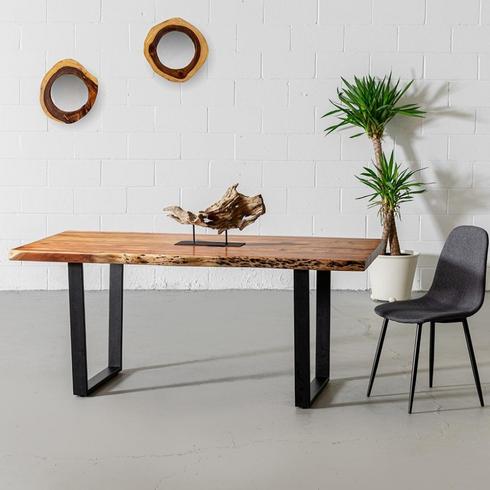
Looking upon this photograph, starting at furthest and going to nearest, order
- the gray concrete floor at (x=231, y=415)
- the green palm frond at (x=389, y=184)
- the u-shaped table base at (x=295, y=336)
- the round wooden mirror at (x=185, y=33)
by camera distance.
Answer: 1. the round wooden mirror at (x=185, y=33)
2. the green palm frond at (x=389, y=184)
3. the u-shaped table base at (x=295, y=336)
4. the gray concrete floor at (x=231, y=415)

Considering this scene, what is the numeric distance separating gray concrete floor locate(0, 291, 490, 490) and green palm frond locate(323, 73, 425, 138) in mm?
1397

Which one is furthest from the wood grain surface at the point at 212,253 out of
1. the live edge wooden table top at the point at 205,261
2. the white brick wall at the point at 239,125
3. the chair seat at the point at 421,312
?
the white brick wall at the point at 239,125

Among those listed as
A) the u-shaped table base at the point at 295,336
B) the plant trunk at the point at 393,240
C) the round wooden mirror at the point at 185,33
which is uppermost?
the round wooden mirror at the point at 185,33

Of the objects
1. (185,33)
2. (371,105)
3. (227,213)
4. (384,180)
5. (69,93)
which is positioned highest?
(185,33)

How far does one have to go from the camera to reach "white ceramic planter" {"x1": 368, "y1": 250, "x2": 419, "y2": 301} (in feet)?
19.3

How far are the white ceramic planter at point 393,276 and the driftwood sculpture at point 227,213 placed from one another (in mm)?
2185

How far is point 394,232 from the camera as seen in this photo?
5910 mm

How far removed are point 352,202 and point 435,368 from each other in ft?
7.15

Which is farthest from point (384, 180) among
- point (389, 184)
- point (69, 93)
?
point (69, 93)

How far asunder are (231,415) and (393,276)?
8.48 feet

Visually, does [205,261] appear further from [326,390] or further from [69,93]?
[69,93]

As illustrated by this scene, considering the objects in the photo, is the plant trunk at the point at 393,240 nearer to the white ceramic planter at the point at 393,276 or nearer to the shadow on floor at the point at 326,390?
the white ceramic planter at the point at 393,276

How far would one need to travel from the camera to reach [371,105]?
5.89 m

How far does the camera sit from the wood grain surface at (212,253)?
3.47m
